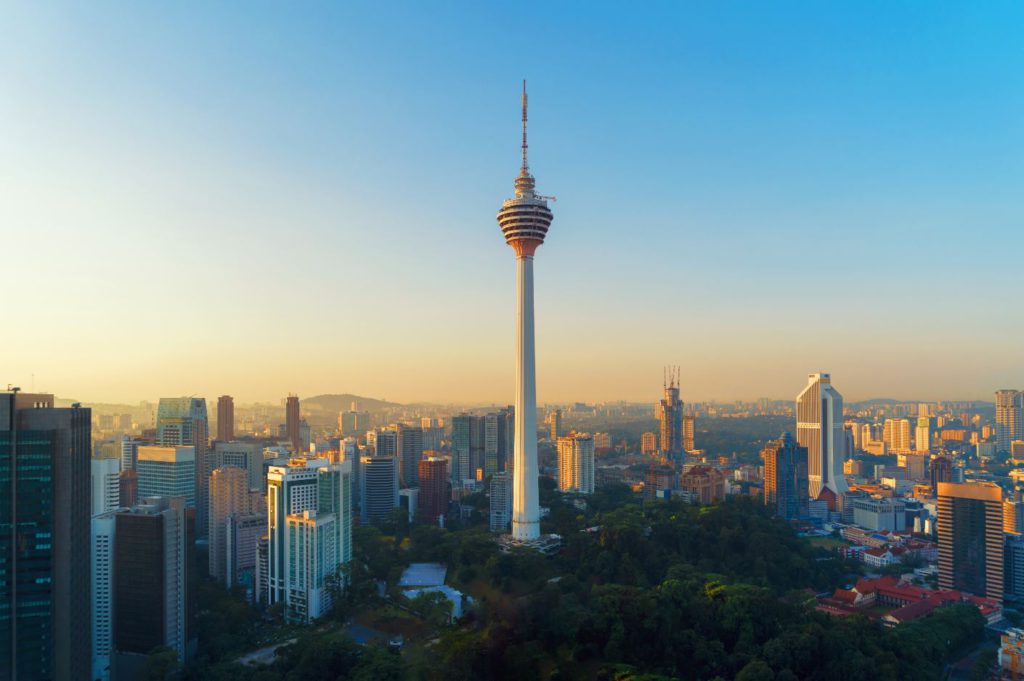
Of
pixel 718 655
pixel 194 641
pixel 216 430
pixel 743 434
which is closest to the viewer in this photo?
pixel 718 655

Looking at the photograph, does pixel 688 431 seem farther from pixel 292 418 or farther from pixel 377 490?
pixel 377 490

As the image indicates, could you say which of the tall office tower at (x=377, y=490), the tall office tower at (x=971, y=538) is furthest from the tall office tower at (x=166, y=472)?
the tall office tower at (x=971, y=538)

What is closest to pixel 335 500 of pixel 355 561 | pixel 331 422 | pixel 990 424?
pixel 355 561

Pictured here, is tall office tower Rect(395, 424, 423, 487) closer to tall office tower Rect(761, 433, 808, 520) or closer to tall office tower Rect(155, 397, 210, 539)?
tall office tower Rect(155, 397, 210, 539)

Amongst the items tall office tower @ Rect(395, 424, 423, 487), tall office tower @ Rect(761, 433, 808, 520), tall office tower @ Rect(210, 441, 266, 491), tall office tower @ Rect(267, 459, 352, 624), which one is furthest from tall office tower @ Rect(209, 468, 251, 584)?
tall office tower @ Rect(761, 433, 808, 520)

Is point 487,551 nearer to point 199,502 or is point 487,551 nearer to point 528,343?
point 528,343
